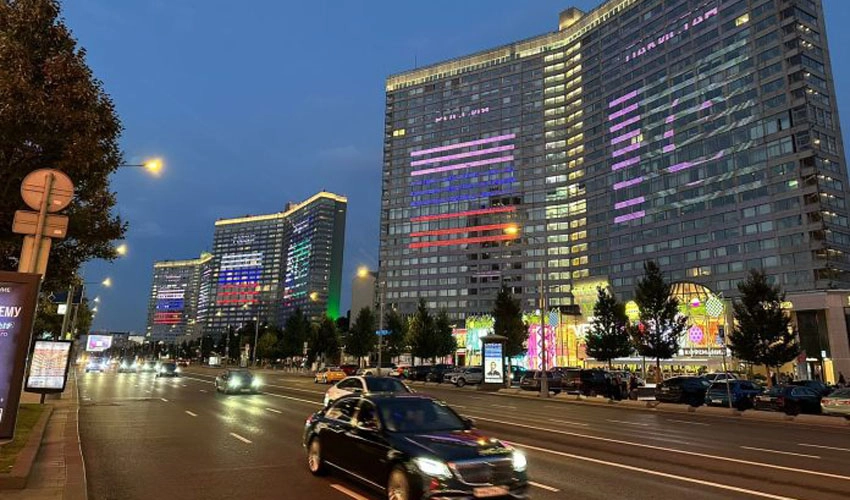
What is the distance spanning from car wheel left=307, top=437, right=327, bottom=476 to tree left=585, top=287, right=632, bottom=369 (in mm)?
49313

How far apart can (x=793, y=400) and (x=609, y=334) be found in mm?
26137

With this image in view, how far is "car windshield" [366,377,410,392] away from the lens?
19.5 m

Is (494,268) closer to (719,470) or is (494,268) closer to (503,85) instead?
(503,85)

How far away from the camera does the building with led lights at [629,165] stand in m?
93.3

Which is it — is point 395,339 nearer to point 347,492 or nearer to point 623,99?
point 347,492

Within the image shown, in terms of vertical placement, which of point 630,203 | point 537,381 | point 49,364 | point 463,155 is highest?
point 463,155

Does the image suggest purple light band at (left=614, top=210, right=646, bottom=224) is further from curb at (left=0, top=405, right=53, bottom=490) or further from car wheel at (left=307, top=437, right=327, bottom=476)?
curb at (left=0, top=405, right=53, bottom=490)

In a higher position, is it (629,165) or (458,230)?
(629,165)

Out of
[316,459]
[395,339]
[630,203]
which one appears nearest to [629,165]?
[630,203]

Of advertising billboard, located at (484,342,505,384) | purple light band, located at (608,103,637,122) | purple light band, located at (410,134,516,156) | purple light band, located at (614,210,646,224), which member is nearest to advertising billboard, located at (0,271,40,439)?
advertising billboard, located at (484,342,505,384)

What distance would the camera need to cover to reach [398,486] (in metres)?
7.39

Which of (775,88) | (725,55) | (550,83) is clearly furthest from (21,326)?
(550,83)

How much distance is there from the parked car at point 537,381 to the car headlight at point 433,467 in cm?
3883

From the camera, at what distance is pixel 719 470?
11375mm
